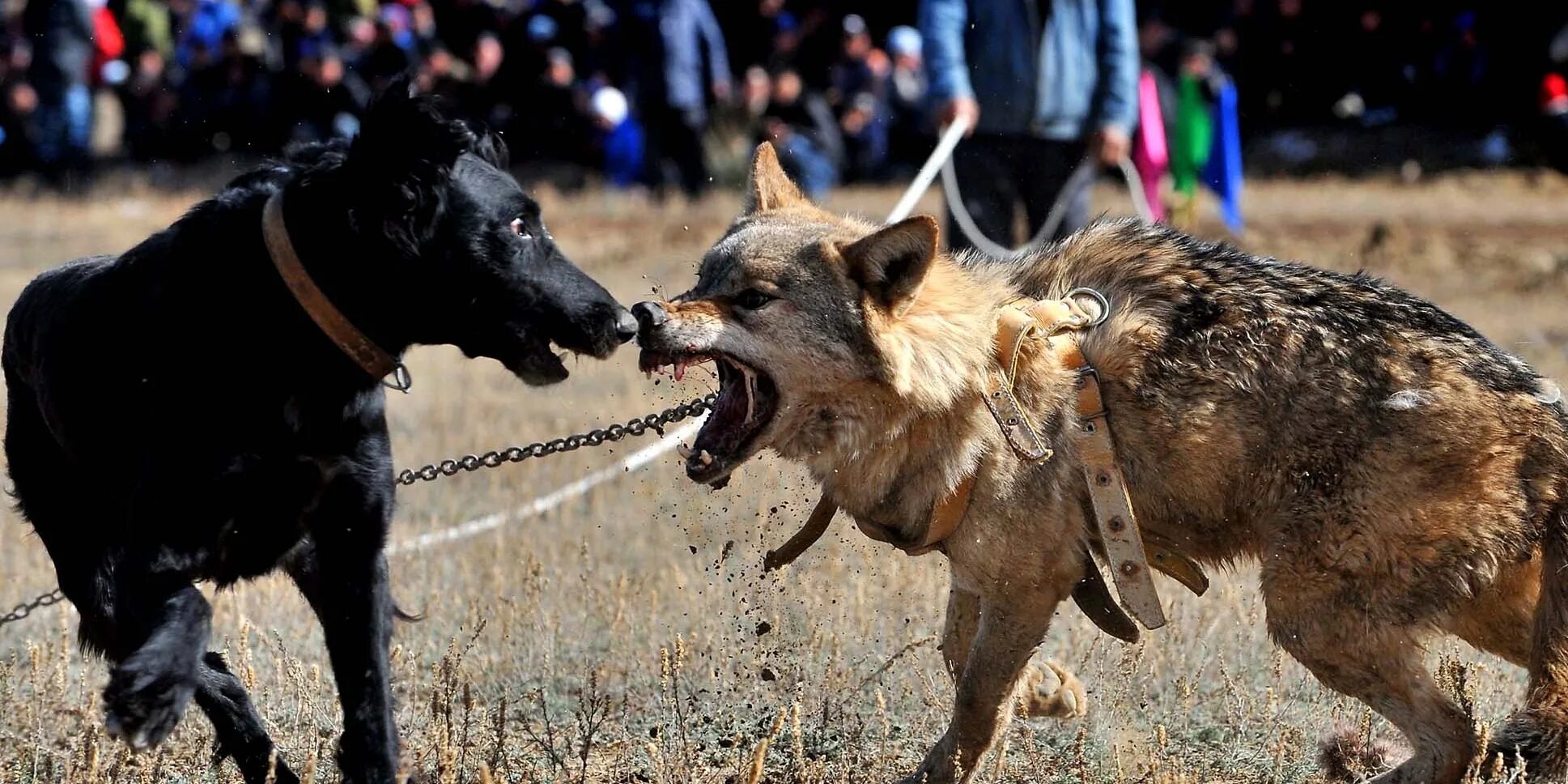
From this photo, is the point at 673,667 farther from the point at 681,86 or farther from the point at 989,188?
the point at 681,86

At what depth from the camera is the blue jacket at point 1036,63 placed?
8.91m

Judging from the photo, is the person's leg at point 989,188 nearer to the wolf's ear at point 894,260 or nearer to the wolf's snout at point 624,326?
the wolf's ear at point 894,260

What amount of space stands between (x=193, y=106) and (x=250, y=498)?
2127 cm

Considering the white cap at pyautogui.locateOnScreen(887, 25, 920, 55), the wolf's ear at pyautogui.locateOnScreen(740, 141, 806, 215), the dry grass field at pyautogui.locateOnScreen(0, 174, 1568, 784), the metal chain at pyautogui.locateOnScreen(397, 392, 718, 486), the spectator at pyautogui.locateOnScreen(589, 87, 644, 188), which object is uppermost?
the wolf's ear at pyautogui.locateOnScreen(740, 141, 806, 215)

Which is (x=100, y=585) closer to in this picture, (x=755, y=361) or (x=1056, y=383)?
(x=755, y=361)

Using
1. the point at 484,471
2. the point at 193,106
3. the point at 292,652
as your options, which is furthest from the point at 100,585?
the point at 193,106

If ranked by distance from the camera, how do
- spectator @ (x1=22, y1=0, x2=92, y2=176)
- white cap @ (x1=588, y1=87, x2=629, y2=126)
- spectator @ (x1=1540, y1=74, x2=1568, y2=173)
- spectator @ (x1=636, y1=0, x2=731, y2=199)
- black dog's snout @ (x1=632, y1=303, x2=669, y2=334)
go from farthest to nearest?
1. spectator @ (x1=22, y1=0, x2=92, y2=176)
2. white cap @ (x1=588, y1=87, x2=629, y2=126)
3. spectator @ (x1=636, y1=0, x2=731, y2=199)
4. spectator @ (x1=1540, y1=74, x2=1568, y2=173)
5. black dog's snout @ (x1=632, y1=303, x2=669, y2=334)

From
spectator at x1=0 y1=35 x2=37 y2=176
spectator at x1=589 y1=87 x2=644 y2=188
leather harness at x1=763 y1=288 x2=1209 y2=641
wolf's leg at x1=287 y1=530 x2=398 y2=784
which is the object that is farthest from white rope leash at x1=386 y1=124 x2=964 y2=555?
spectator at x1=0 y1=35 x2=37 y2=176

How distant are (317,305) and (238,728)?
1346 mm

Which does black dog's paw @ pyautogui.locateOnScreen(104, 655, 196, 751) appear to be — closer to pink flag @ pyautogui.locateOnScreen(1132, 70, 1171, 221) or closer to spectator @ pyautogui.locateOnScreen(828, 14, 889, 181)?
pink flag @ pyautogui.locateOnScreen(1132, 70, 1171, 221)

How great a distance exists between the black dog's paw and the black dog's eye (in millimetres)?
1792

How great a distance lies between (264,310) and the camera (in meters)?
4.28

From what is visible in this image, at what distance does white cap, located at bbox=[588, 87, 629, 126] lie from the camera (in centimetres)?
2108

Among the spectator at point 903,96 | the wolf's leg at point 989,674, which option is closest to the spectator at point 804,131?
the spectator at point 903,96
